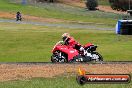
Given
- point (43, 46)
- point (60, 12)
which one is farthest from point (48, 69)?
point (60, 12)

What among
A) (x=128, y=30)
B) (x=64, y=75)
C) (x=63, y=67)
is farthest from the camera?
(x=128, y=30)

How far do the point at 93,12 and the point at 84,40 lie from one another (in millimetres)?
56912

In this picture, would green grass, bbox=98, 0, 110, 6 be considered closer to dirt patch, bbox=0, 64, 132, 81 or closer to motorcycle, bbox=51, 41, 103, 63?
motorcycle, bbox=51, 41, 103, 63

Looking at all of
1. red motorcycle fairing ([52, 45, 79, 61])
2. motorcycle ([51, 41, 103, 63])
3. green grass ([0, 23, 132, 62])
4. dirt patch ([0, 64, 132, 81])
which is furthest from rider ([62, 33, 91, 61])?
green grass ([0, 23, 132, 62])

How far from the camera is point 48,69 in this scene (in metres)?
19.3

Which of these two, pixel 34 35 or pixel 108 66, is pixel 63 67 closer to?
pixel 108 66

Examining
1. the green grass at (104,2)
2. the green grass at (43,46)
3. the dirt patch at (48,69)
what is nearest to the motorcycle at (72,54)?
the dirt patch at (48,69)

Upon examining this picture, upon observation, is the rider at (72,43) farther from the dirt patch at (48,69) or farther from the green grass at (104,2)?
the green grass at (104,2)

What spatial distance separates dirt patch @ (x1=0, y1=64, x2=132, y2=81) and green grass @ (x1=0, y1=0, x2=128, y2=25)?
211 feet

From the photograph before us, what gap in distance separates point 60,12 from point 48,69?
77.8 meters

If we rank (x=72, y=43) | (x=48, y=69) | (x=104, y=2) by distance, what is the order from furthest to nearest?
(x=104, y=2) → (x=72, y=43) → (x=48, y=69)

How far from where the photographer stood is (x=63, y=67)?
789 inches

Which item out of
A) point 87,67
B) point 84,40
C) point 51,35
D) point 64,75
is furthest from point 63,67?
point 51,35

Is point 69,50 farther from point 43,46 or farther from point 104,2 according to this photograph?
point 104,2
